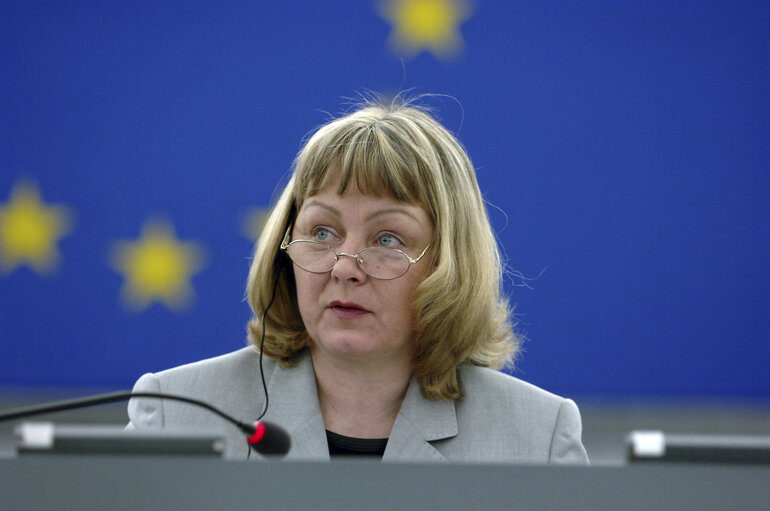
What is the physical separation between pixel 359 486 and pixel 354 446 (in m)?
1.12

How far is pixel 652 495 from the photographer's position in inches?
28.7

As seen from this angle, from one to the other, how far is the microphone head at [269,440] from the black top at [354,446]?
685 mm

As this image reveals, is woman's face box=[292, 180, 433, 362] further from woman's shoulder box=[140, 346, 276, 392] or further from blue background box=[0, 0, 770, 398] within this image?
blue background box=[0, 0, 770, 398]

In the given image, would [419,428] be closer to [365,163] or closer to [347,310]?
[347,310]

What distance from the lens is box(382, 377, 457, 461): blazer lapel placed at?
1784 millimetres

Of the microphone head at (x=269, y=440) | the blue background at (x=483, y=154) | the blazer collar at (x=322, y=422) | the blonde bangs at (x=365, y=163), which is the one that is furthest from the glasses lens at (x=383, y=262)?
the blue background at (x=483, y=154)

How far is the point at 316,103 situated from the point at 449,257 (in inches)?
83.3

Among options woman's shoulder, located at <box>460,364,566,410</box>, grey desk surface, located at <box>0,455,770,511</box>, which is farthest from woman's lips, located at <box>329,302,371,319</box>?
grey desk surface, located at <box>0,455,770,511</box>

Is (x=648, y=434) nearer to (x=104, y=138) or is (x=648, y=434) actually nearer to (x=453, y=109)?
(x=453, y=109)

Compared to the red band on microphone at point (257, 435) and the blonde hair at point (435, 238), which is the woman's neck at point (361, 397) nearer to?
the blonde hair at point (435, 238)

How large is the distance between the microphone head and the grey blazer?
60cm

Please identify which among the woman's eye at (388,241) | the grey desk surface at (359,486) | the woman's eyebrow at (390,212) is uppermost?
the woman's eyebrow at (390,212)

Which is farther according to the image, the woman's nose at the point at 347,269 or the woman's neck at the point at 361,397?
the woman's neck at the point at 361,397

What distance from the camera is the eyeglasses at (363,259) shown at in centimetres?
176
